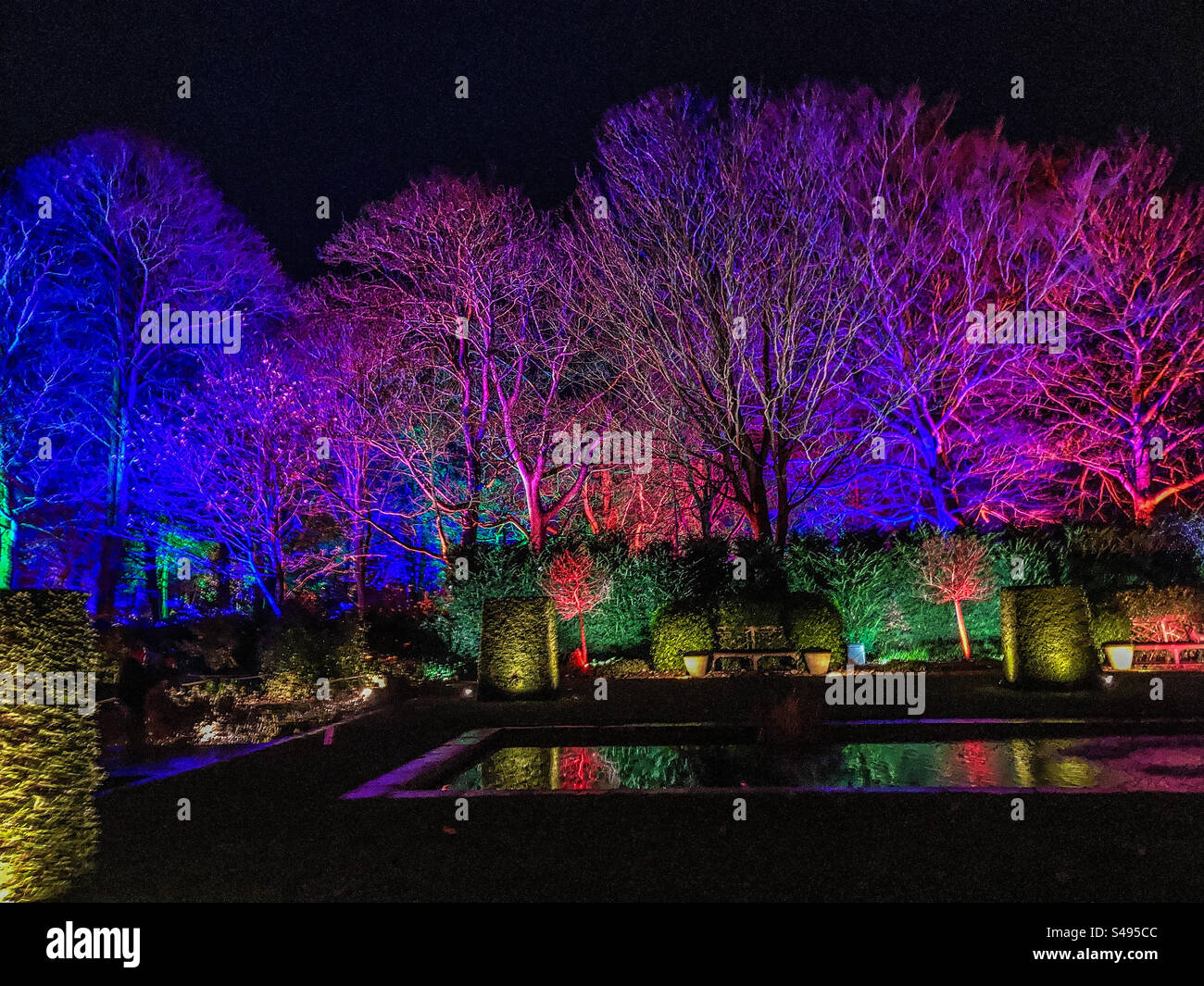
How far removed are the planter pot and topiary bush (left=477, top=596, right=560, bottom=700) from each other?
14.1 ft

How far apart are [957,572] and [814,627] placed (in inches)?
103

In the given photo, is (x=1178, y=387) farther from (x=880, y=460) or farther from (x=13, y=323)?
(x=13, y=323)

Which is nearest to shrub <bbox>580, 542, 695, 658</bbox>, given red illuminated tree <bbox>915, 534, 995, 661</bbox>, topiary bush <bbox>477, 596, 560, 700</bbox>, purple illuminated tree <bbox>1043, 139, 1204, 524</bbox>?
topiary bush <bbox>477, 596, 560, 700</bbox>

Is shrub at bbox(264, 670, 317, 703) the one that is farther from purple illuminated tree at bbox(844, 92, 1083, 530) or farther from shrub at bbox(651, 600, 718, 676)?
purple illuminated tree at bbox(844, 92, 1083, 530)

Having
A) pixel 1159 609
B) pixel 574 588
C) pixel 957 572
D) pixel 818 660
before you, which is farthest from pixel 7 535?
pixel 1159 609

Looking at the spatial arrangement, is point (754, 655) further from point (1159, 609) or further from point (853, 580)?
point (1159, 609)

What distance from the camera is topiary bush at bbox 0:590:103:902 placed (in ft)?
15.1

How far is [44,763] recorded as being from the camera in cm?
473

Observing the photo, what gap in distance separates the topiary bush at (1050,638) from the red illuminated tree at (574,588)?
6953 millimetres

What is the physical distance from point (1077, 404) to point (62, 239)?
2616cm

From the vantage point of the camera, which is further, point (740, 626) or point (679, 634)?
point (740, 626)

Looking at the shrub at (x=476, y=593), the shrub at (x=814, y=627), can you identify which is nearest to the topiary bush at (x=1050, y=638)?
the shrub at (x=814, y=627)

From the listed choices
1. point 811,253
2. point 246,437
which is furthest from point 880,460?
point 246,437

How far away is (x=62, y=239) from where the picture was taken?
853 inches
